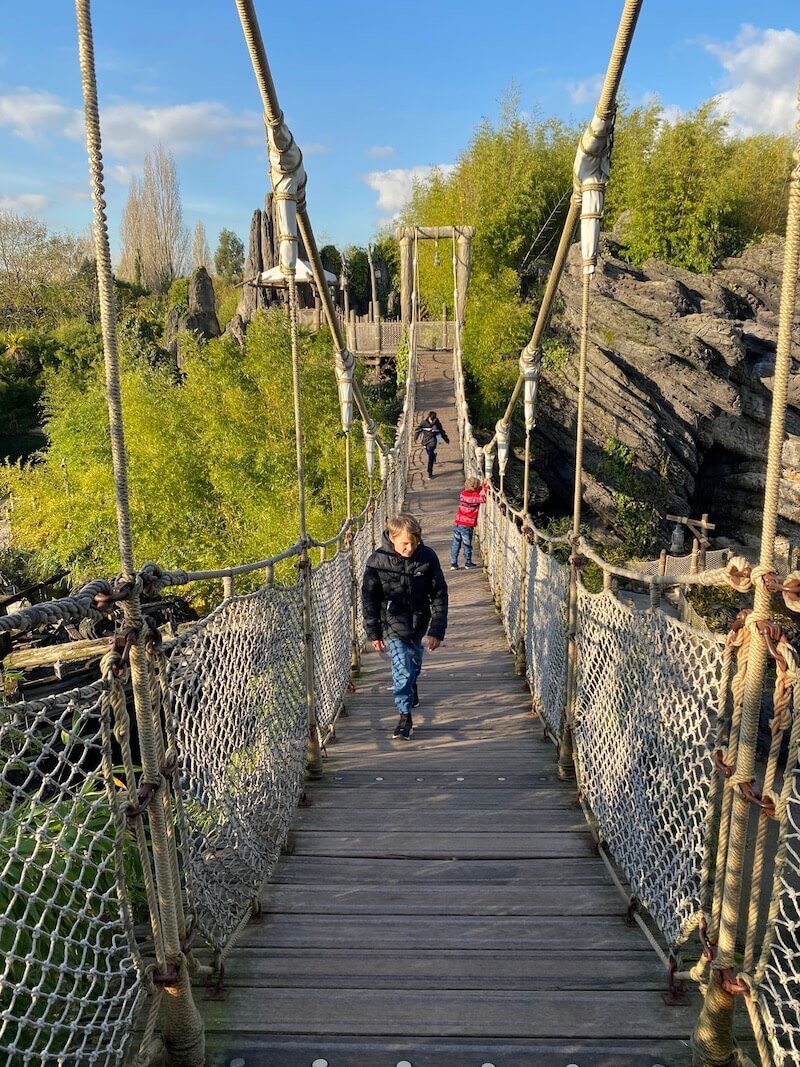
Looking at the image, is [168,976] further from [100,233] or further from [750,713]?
[100,233]

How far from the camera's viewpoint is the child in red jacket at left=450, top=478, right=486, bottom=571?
20.9ft

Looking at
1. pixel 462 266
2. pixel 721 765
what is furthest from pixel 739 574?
pixel 462 266

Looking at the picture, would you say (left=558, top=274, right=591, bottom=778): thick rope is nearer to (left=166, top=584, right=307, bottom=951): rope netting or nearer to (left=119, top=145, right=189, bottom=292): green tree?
(left=166, top=584, right=307, bottom=951): rope netting

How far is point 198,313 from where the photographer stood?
81.6 ft

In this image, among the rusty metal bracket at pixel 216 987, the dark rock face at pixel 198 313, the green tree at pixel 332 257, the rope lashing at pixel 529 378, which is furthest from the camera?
the green tree at pixel 332 257

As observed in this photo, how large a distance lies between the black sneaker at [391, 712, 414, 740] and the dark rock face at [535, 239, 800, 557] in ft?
36.5

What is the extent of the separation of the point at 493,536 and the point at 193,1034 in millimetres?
4963

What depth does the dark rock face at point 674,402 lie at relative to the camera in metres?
13.7

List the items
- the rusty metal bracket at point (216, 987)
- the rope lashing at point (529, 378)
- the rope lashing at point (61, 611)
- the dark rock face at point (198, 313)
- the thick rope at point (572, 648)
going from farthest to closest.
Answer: the dark rock face at point (198, 313) < the rope lashing at point (529, 378) < the thick rope at point (572, 648) < the rusty metal bracket at point (216, 987) < the rope lashing at point (61, 611)

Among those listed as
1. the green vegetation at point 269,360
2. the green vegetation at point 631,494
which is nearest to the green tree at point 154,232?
the green vegetation at point 269,360

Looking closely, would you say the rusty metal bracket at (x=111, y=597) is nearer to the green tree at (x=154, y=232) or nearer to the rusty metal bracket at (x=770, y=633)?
the rusty metal bracket at (x=770, y=633)

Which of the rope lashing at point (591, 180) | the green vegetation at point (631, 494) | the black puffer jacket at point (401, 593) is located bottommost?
the green vegetation at point (631, 494)

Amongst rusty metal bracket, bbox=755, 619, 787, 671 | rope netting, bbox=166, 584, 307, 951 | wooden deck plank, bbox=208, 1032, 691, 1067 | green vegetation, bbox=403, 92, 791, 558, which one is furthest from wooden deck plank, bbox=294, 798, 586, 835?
green vegetation, bbox=403, 92, 791, 558

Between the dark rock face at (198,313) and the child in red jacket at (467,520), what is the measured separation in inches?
779
